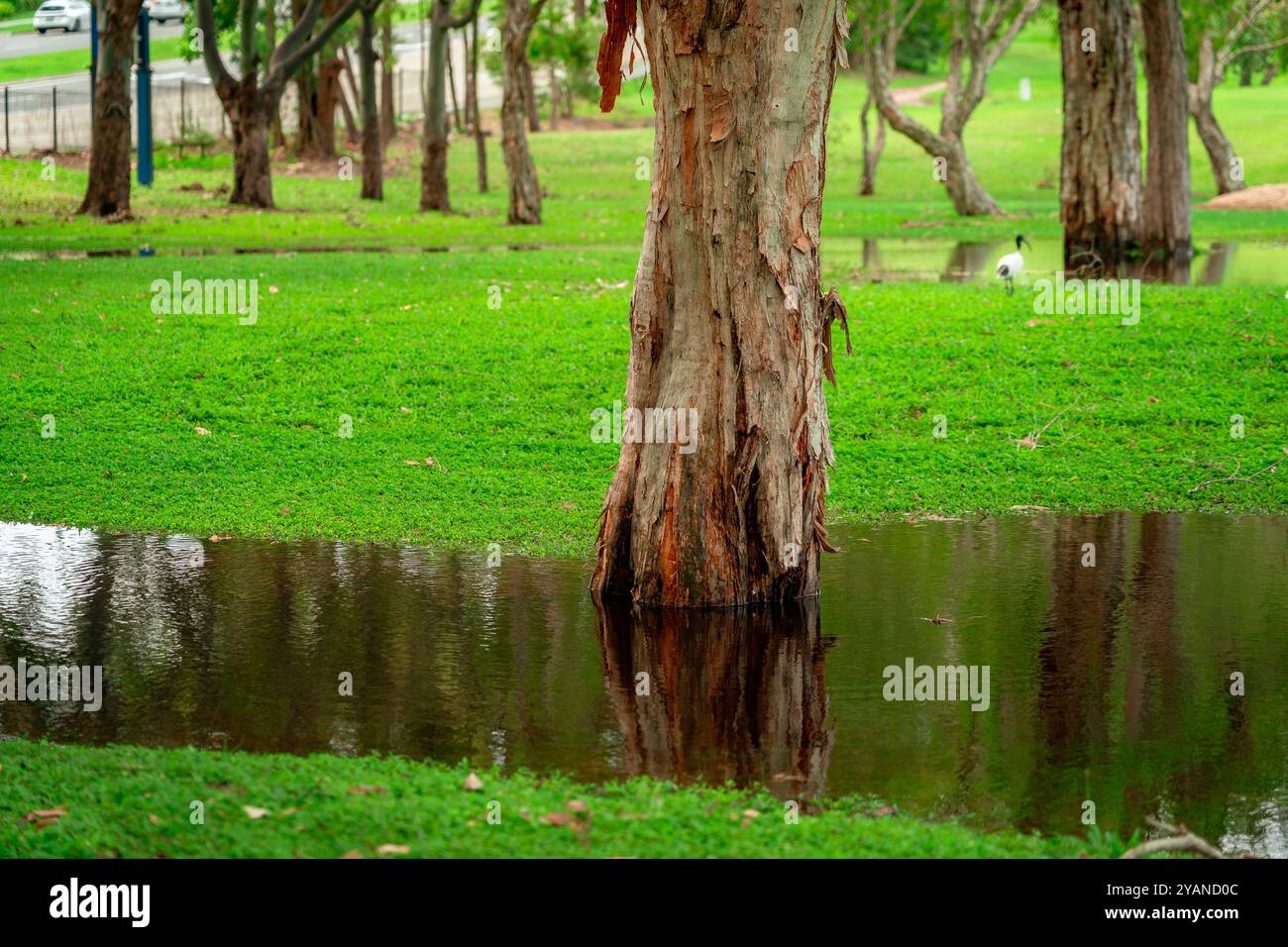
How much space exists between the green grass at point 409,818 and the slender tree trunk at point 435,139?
1046 inches

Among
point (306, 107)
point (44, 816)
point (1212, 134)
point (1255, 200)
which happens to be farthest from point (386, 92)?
point (44, 816)

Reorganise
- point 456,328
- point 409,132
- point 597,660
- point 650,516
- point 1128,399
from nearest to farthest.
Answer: point 597,660 < point 650,516 < point 1128,399 < point 456,328 < point 409,132

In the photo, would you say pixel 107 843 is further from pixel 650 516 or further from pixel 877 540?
→ pixel 877 540

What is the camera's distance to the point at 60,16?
62.3 meters

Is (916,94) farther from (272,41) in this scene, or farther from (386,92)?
(272,41)

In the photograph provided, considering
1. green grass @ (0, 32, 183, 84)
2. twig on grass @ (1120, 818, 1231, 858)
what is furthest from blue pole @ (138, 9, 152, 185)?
twig on grass @ (1120, 818, 1231, 858)

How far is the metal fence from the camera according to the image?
4231cm

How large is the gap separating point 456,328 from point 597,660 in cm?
843

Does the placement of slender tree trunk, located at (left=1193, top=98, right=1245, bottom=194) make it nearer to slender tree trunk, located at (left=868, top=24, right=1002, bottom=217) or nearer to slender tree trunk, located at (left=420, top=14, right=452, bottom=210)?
slender tree trunk, located at (left=868, top=24, right=1002, bottom=217)

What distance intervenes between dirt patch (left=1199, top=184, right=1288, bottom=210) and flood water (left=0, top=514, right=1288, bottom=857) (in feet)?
85.1

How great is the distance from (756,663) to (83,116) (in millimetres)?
43343

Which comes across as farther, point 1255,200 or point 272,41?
point 272,41

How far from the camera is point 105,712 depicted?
6.84 m
